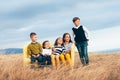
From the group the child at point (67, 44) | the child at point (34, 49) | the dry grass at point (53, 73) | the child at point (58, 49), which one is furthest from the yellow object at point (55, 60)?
the dry grass at point (53, 73)

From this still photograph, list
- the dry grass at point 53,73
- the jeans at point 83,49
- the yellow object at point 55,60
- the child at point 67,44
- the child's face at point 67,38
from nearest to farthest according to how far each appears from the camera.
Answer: the dry grass at point 53,73, the yellow object at point 55,60, the child at point 67,44, the child's face at point 67,38, the jeans at point 83,49

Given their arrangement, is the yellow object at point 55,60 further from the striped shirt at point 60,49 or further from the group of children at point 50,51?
the striped shirt at point 60,49

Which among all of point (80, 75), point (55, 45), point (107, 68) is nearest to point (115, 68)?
point (107, 68)

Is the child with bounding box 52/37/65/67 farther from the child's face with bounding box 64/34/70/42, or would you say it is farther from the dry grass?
the dry grass

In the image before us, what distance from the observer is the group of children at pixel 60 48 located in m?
11.7

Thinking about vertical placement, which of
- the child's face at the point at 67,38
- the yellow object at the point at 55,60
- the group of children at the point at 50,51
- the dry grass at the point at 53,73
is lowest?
the dry grass at the point at 53,73

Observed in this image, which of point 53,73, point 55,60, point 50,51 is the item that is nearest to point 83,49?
point 50,51

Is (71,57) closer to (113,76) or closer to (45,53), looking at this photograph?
(45,53)

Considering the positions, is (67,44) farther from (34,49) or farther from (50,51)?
(34,49)

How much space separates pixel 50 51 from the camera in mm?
12258

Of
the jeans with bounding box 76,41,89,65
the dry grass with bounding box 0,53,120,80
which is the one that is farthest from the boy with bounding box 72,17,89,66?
the dry grass with bounding box 0,53,120,80

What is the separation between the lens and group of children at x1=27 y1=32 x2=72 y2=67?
1166 centimetres

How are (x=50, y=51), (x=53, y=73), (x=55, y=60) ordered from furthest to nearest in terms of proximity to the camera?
(x=50, y=51)
(x=55, y=60)
(x=53, y=73)

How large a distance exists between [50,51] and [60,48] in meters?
0.37
